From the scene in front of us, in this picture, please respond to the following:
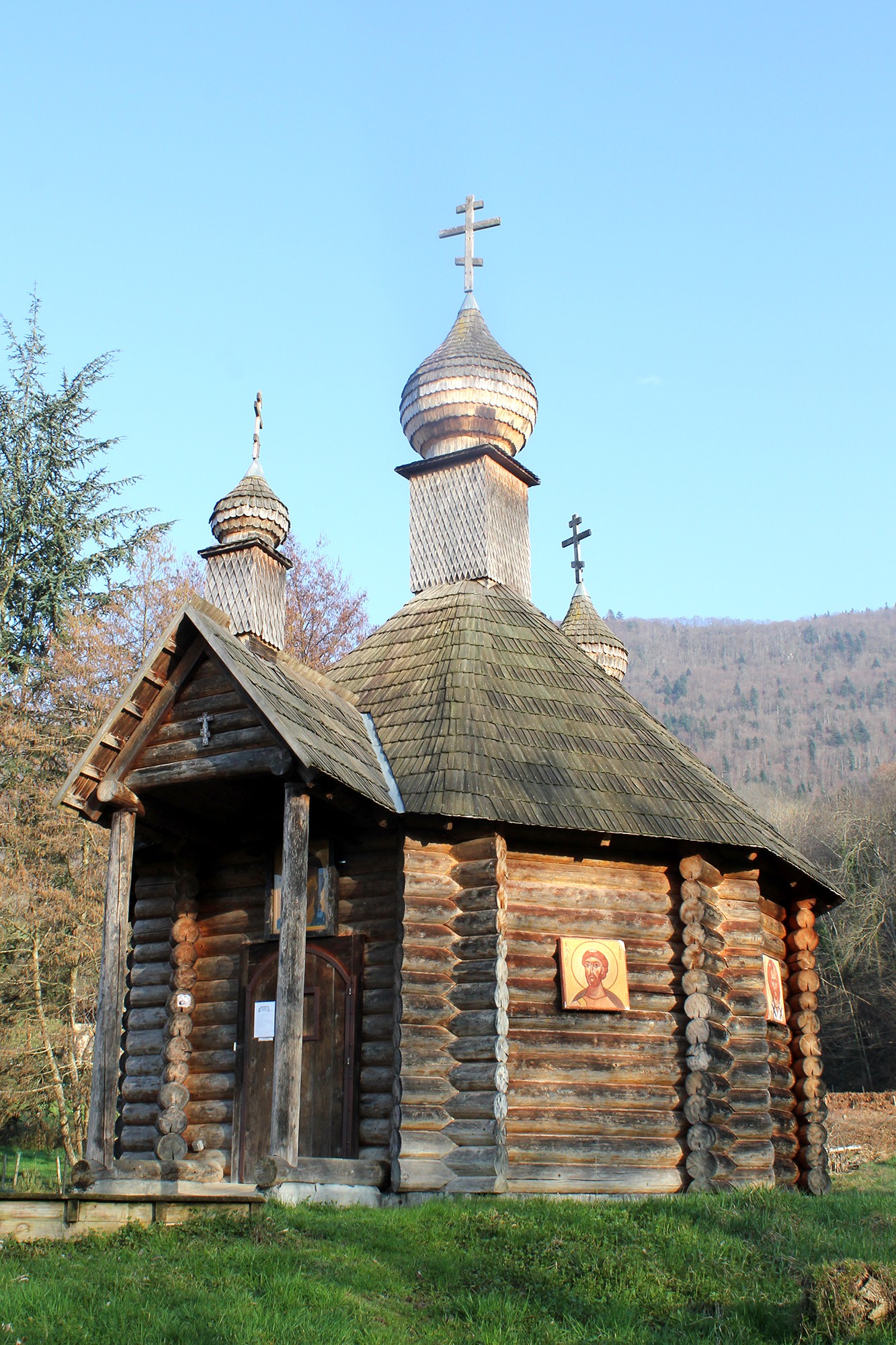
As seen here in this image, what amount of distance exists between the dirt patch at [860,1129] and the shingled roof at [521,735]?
9.16 m

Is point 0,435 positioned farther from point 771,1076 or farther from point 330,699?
point 771,1076

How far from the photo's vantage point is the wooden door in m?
11.2

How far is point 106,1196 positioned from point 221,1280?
125 centimetres

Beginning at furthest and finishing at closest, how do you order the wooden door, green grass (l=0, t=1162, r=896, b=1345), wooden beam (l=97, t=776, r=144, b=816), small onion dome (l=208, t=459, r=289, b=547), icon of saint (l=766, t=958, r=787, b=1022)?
1. small onion dome (l=208, t=459, r=289, b=547)
2. icon of saint (l=766, t=958, r=787, b=1022)
3. wooden beam (l=97, t=776, r=144, b=816)
4. the wooden door
5. green grass (l=0, t=1162, r=896, b=1345)

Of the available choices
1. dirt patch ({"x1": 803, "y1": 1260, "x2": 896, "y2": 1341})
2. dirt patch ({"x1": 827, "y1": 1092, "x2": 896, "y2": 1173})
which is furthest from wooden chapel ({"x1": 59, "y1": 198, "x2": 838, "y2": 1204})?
dirt patch ({"x1": 827, "y1": 1092, "x2": 896, "y2": 1173})

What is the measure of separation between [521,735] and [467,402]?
7086 mm

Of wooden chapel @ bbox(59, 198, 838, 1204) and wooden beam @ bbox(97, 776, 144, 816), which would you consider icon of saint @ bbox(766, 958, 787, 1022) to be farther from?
wooden beam @ bbox(97, 776, 144, 816)

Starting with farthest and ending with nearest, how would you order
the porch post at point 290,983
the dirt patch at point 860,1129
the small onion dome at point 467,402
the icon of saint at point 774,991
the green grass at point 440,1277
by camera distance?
the dirt patch at point 860,1129 → the small onion dome at point 467,402 → the icon of saint at point 774,991 → the porch post at point 290,983 → the green grass at point 440,1277

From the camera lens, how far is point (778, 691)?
4515 inches

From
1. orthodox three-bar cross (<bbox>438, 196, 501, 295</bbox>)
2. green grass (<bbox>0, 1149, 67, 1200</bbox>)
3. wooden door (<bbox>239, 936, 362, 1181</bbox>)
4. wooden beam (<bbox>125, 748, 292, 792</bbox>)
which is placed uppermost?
orthodox three-bar cross (<bbox>438, 196, 501, 295</bbox>)

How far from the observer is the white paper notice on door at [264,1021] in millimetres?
11805

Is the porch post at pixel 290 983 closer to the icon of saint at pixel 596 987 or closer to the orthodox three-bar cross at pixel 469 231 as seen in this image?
the icon of saint at pixel 596 987

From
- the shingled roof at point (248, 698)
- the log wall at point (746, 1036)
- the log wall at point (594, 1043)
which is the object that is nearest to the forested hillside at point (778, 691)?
the log wall at point (746, 1036)

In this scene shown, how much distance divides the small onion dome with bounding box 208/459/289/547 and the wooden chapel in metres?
2.77
